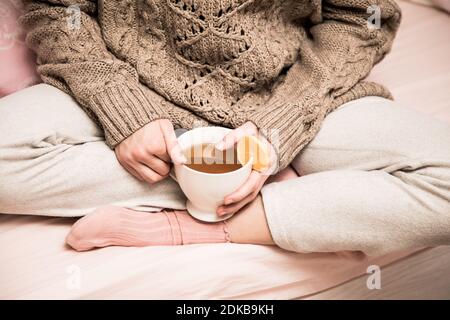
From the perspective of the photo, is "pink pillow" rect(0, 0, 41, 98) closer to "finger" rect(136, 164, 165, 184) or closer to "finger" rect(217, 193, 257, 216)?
"finger" rect(136, 164, 165, 184)

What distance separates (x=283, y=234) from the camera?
688 mm

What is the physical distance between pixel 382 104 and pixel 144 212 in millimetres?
447

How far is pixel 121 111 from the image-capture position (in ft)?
2.33

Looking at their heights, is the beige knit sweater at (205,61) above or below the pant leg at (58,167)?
above

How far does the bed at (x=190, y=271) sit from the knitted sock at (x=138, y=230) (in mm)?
15

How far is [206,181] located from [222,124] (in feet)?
0.61

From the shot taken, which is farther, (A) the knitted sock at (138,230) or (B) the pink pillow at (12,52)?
(B) the pink pillow at (12,52)

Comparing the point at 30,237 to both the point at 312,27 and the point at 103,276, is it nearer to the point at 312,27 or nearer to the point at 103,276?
the point at 103,276

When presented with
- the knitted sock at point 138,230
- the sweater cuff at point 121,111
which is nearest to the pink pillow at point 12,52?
the sweater cuff at point 121,111

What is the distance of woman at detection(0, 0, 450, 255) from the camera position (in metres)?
0.69

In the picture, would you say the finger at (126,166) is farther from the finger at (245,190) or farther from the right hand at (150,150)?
the finger at (245,190)

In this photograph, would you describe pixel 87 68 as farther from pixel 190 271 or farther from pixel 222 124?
pixel 190 271

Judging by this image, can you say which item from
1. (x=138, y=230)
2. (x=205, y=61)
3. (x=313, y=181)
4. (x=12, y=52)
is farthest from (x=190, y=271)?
(x=12, y=52)

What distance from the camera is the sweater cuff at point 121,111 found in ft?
2.31
